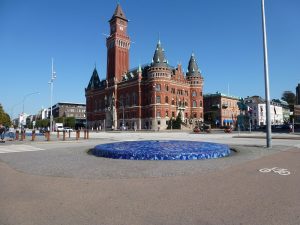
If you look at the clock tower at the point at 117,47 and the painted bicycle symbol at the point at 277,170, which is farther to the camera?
the clock tower at the point at 117,47

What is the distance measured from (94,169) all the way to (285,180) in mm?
6686

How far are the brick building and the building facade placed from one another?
77.4 feet

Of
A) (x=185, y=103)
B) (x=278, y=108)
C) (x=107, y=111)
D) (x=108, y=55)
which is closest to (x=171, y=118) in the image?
(x=185, y=103)

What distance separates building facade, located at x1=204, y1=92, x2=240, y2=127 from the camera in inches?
4528

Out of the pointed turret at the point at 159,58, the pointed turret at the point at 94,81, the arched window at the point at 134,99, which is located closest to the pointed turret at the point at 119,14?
the pointed turret at the point at 159,58

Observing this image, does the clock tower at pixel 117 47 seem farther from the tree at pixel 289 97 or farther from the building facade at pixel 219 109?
the tree at pixel 289 97

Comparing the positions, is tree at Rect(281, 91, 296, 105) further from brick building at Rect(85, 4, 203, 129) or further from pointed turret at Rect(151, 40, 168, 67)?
pointed turret at Rect(151, 40, 168, 67)

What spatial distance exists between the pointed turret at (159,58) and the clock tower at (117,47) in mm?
16519

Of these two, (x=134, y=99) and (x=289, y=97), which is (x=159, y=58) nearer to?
(x=134, y=99)

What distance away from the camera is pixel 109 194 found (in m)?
7.09

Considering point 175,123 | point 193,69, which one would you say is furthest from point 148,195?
point 193,69

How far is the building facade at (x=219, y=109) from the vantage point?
377ft

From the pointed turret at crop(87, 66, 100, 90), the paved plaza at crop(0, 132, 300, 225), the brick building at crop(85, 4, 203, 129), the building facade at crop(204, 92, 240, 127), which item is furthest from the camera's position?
the building facade at crop(204, 92, 240, 127)

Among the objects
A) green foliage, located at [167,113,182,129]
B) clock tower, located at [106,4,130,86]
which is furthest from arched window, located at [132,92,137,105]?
green foliage, located at [167,113,182,129]
